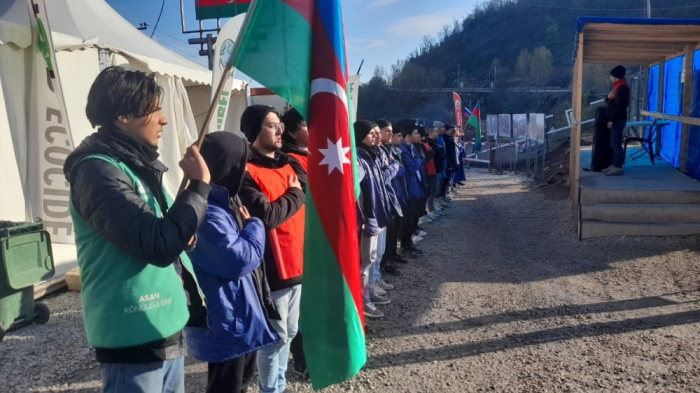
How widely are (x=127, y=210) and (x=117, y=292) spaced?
29cm

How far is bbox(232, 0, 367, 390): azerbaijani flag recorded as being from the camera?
2305 mm

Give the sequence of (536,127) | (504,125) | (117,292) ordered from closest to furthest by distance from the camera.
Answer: (117,292)
(536,127)
(504,125)

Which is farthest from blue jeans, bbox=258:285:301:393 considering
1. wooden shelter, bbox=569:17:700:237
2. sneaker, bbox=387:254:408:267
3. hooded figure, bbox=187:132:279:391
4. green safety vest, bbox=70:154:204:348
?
wooden shelter, bbox=569:17:700:237

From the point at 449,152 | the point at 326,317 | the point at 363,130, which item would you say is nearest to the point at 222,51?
the point at 363,130

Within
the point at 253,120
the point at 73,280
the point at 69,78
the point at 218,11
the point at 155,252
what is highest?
the point at 218,11

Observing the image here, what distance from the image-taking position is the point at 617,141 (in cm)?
887

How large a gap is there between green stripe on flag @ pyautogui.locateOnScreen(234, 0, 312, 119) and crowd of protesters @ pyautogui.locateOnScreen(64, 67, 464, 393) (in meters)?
0.32

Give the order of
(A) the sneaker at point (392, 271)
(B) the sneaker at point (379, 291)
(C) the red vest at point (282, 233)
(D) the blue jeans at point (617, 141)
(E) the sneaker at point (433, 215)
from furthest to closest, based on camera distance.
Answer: (E) the sneaker at point (433, 215) → (D) the blue jeans at point (617, 141) → (A) the sneaker at point (392, 271) → (B) the sneaker at point (379, 291) → (C) the red vest at point (282, 233)

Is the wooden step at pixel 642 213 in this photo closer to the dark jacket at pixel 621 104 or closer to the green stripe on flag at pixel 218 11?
the dark jacket at pixel 621 104

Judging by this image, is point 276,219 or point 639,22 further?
point 639,22

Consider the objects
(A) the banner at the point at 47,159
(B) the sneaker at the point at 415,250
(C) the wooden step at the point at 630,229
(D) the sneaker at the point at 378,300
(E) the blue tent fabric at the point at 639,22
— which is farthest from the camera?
(E) the blue tent fabric at the point at 639,22

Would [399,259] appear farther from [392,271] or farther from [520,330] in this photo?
[520,330]

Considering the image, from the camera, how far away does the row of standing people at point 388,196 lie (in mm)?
4867

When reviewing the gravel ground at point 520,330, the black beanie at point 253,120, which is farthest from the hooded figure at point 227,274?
the gravel ground at point 520,330
